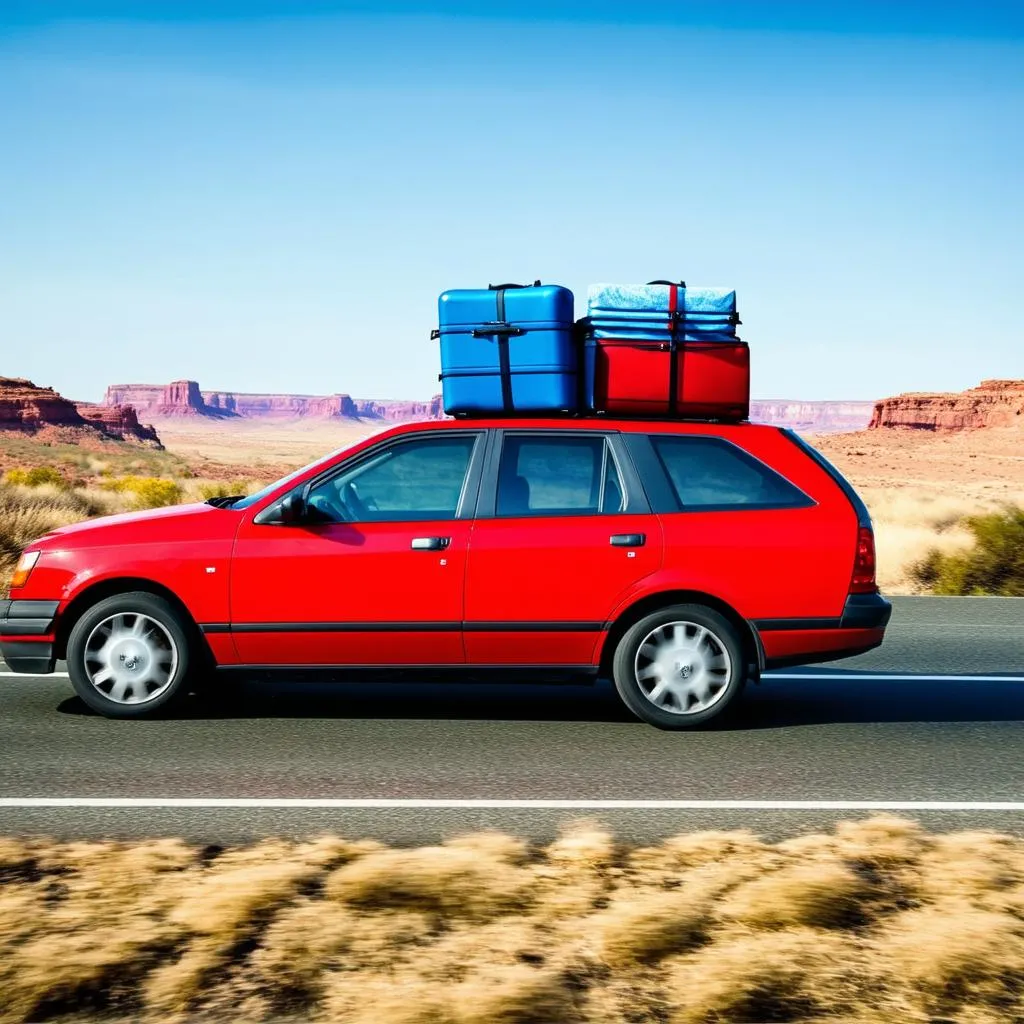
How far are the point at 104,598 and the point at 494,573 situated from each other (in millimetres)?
2203

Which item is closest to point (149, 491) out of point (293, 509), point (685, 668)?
point (293, 509)

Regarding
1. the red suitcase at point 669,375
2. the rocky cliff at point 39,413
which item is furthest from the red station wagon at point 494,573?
the rocky cliff at point 39,413

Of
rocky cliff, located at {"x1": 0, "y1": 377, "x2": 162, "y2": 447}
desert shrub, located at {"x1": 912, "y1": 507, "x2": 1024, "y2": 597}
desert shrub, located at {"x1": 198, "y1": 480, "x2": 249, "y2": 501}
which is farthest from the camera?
rocky cliff, located at {"x1": 0, "y1": 377, "x2": 162, "y2": 447}

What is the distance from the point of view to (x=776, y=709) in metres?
8.46

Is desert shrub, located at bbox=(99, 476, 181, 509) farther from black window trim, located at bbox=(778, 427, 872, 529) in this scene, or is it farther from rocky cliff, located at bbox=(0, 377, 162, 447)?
rocky cliff, located at bbox=(0, 377, 162, 447)

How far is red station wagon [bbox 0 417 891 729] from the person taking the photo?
7543 millimetres

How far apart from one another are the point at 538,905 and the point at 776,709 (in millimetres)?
4358

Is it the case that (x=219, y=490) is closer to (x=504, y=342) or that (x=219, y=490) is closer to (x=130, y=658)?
(x=130, y=658)

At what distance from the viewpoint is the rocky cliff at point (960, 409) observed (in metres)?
143

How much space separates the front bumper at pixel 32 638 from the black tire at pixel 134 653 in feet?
0.44

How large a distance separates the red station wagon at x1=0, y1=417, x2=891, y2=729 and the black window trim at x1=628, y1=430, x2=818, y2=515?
0.01 m

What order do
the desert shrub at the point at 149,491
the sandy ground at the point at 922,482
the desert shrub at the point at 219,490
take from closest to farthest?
the sandy ground at the point at 922,482 → the desert shrub at the point at 149,491 → the desert shrub at the point at 219,490

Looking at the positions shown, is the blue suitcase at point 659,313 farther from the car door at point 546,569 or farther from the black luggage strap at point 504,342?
the car door at point 546,569

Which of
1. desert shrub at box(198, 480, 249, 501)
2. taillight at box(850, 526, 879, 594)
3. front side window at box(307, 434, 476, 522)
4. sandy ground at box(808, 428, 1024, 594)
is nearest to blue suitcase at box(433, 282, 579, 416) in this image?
front side window at box(307, 434, 476, 522)
